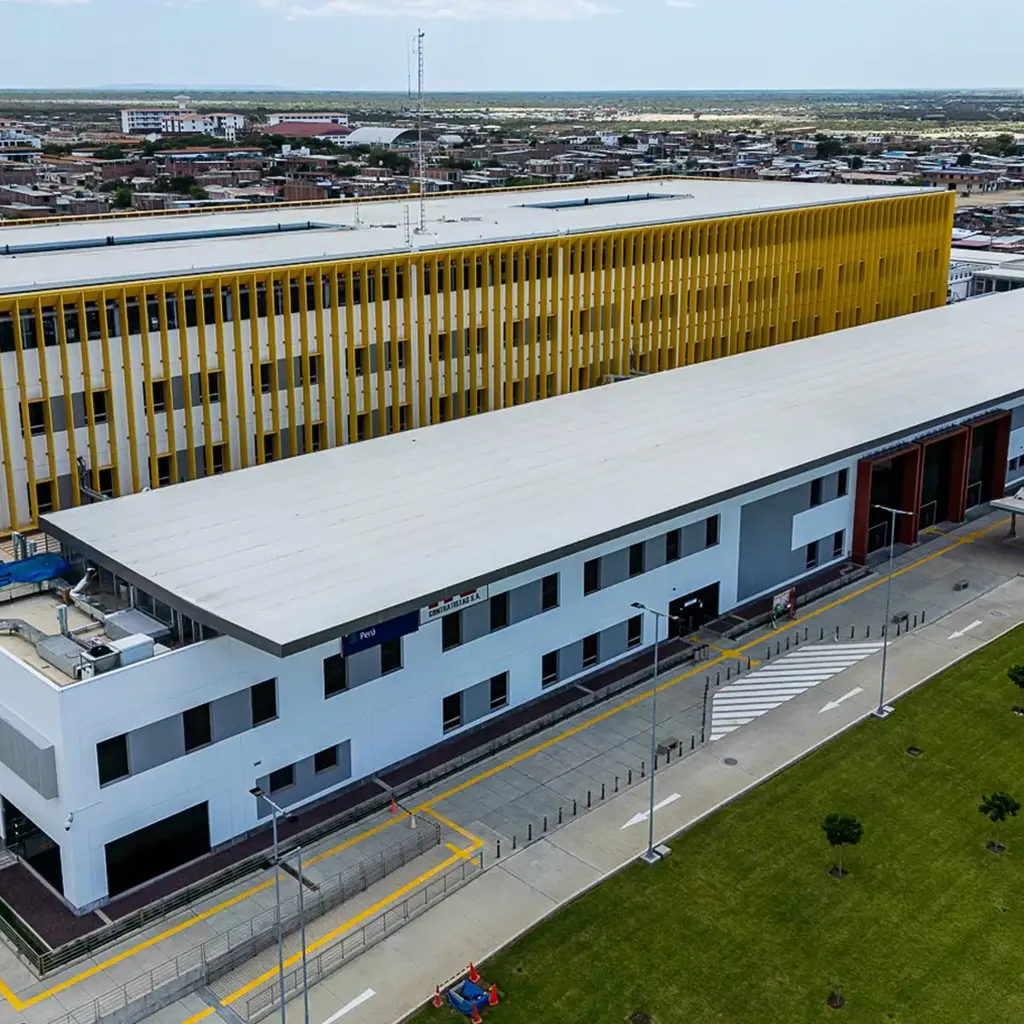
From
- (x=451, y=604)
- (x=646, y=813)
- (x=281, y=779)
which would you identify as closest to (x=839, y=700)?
(x=646, y=813)

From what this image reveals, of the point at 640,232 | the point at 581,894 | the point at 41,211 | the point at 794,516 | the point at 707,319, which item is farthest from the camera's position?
the point at 41,211

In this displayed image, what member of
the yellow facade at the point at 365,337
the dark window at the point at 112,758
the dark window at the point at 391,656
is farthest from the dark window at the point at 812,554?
the dark window at the point at 112,758

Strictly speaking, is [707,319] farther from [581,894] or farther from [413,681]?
[581,894]

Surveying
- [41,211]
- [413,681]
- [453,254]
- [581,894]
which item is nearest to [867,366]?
[453,254]

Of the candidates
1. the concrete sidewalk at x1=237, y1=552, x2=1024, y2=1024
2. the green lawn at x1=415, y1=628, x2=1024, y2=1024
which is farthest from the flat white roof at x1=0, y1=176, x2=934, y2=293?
the green lawn at x1=415, y1=628, x2=1024, y2=1024

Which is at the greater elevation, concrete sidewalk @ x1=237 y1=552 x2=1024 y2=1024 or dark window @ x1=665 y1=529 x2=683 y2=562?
dark window @ x1=665 y1=529 x2=683 y2=562

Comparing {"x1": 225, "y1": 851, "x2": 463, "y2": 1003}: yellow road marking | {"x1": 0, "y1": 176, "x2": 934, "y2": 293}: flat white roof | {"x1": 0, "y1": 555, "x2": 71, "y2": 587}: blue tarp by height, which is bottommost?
{"x1": 225, "y1": 851, "x2": 463, "y2": 1003}: yellow road marking

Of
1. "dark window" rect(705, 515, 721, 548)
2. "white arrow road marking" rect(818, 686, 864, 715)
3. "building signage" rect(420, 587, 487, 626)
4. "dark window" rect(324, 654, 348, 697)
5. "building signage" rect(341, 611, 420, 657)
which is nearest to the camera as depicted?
"building signage" rect(341, 611, 420, 657)

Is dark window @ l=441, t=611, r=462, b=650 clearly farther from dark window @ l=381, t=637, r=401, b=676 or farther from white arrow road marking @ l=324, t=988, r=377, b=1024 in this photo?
white arrow road marking @ l=324, t=988, r=377, b=1024
